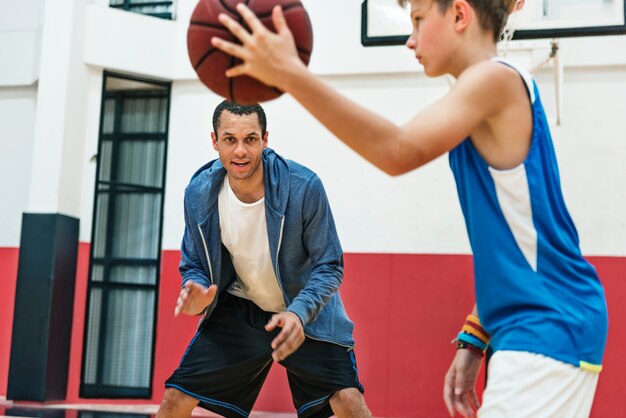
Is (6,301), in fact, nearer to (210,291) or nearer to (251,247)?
(251,247)

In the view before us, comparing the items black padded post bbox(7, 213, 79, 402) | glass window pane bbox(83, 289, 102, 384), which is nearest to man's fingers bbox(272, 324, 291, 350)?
black padded post bbox(7, 213, 79, 402)

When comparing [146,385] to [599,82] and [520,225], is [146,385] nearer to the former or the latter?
[599,82]

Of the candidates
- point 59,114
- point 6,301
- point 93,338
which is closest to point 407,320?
point 93,338

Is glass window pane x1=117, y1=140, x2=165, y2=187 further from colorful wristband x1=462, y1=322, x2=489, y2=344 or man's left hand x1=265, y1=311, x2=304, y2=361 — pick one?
colorful wristband x1=462, y1=322, x2=489, y2=344

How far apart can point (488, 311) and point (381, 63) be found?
5.17m

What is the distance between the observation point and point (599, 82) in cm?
626

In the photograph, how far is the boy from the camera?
1.55 meters

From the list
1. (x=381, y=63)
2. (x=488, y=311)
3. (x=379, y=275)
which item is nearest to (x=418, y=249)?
(x=379, y=275)

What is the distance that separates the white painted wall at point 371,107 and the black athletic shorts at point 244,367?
3.13 m

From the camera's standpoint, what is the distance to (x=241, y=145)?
341 cm

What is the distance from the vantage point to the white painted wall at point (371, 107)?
6168mm

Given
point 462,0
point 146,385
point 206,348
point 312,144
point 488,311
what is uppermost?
point 312,144

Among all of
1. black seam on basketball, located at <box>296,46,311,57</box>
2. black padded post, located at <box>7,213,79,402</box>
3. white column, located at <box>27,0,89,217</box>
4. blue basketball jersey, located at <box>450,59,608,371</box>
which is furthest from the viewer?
white column, located at <box>27,0,89,217</box>

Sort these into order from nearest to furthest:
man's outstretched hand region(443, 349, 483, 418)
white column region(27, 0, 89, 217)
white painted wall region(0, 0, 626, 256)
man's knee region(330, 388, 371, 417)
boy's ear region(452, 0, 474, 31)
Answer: boy's ear region(452, 0, 474, 31) → man's outstretched hand region(443, 349, 483, 418) → man's knee region(330, 388, 371, 417) → white painted wall region(0, 0, 626, 256) → white column region(27, 0, 89, 217)
